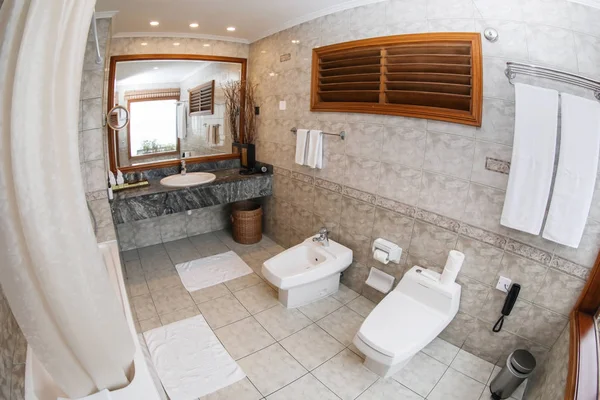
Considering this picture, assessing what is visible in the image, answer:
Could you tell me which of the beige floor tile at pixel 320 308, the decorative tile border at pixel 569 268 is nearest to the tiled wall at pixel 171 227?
the beige floor tile at pixel 320 308

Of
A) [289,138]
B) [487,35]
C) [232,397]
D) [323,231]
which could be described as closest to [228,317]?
[232,397]

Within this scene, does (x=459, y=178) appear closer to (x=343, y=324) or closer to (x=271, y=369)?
(x=343, y=324)

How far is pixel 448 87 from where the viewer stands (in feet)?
6.29

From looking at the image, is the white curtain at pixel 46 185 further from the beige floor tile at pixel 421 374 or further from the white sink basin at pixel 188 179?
the white sink basin at pixel 188 179

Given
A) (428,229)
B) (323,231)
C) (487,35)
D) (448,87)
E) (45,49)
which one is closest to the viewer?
(45,49)

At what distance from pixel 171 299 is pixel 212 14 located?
2578 millimetres

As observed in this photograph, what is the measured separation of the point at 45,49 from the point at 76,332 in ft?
1.74

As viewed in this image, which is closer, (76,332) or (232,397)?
(76,332)

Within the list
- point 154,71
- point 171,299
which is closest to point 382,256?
point 171,299

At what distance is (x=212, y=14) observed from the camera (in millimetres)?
2496

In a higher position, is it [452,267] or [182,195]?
[182,195]

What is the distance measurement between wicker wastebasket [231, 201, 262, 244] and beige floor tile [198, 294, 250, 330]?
1.02 metres

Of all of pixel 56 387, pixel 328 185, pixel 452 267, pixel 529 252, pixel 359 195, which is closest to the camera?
pixel 56 387

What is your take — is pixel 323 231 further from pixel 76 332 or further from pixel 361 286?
pixel 76 332
